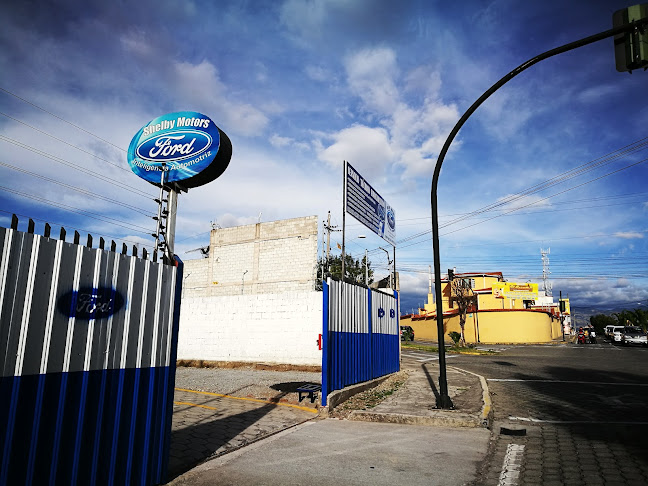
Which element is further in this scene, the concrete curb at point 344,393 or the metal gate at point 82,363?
the concrete curb at point 344,393

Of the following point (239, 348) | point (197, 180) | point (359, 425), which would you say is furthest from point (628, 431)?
point (239, 348)

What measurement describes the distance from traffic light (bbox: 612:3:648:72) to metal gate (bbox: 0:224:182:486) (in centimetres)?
776

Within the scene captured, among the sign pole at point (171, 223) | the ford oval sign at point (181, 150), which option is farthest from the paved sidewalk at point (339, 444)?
the ford oval sign at point (181, 150)

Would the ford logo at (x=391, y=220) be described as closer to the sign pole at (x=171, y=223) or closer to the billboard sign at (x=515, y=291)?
the sign pole at (x=171, y=223)

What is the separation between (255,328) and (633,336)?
108 ft

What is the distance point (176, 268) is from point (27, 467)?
216 cm

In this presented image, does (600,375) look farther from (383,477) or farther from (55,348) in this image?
(55,348)

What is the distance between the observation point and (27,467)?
3129 millimetres

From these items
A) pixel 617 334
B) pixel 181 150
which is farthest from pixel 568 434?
pixel 617 334

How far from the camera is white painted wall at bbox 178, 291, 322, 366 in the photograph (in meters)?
14.6

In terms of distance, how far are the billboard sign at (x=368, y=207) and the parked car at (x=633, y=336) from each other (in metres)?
27.1

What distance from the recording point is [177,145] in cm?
626

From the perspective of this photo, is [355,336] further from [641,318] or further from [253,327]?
[641,318]

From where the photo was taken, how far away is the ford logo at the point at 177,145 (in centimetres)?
619
